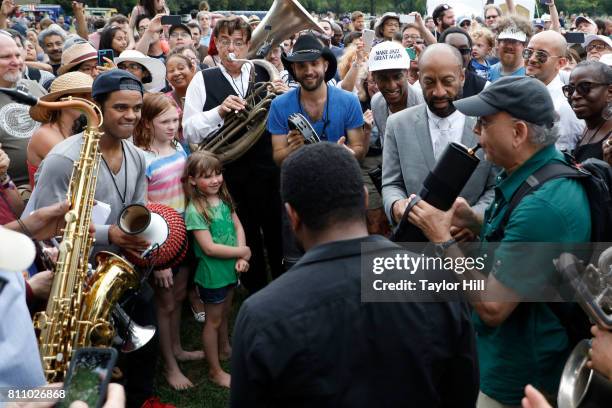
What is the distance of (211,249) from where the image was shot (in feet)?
16.4

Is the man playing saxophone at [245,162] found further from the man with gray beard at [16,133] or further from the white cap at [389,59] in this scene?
the man with gray beard at [16,133]

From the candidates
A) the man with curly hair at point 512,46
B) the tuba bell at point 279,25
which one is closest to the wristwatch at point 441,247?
the tuba bell at point 279,25

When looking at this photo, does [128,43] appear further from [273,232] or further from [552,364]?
[552,364]

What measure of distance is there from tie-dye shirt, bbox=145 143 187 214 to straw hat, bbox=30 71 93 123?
70 centimetres

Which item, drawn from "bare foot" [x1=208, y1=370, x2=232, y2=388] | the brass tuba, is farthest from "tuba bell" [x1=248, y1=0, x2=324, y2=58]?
"bare foot" [x1=208, y1=370, x2=232, y2=388]

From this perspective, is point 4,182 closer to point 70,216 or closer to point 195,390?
point 70,216

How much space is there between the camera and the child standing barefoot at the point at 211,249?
5000mm

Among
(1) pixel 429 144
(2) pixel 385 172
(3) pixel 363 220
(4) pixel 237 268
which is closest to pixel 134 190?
(4) pixel 237 268

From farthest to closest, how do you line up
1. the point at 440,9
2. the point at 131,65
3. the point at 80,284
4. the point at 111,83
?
1. the point at 440,9
2. the point at 131,65
3. the point at 111,83
4. the point at 80,284

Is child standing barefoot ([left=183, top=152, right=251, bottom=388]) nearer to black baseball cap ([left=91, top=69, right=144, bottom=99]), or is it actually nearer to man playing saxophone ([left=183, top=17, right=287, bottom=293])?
man playing saxophone ([left=183, top=17, right=287, bottom=293])

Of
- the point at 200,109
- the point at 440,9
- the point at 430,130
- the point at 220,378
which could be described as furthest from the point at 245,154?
the point at 440,9

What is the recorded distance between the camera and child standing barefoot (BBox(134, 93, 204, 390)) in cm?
498

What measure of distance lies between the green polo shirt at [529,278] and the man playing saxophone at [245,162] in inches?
126

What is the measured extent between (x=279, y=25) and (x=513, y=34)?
2.70 metres
